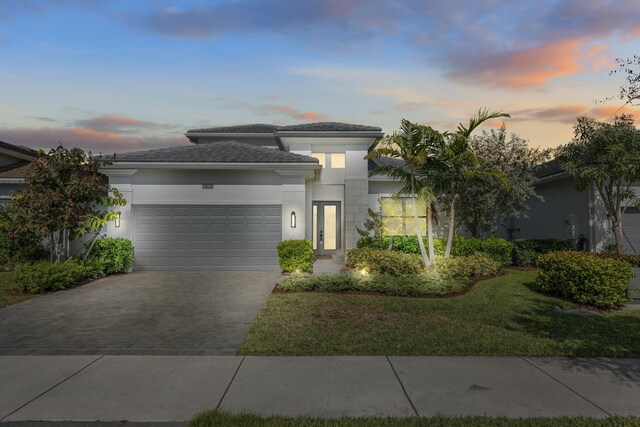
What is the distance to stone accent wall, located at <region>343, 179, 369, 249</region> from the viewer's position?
18.2 metres

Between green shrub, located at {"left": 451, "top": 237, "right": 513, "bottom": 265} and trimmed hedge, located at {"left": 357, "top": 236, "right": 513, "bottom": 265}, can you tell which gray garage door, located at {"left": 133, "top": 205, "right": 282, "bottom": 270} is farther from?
green shrub, located at {"left": 451, "top": 237, "right": 513, "bottom": 265}

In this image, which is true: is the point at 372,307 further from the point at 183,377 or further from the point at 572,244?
the point at 572,244

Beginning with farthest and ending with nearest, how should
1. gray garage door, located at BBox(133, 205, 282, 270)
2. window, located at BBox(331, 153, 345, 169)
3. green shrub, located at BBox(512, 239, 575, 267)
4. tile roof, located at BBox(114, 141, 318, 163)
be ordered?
window, located at BBox(331, 153, 345, 169), green shrub, located at BBox(512, 239, 575, 267), gray garage door, located at BBox(133, 205, 282, 270), tile roof, located at BBox(114, 141, 318, 163)

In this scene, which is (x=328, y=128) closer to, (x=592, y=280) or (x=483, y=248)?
(x=483, y=248)

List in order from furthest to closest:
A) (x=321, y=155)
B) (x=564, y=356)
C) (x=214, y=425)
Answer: (x=321, y=155), (x=564, y=356), (x=214, y=425)

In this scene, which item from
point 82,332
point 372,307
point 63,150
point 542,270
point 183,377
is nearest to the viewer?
point 183,377

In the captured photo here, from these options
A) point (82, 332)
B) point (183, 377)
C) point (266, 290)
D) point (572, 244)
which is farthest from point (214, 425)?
point (572, 244)

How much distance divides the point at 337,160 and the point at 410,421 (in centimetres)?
1547

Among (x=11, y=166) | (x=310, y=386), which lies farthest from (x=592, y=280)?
(x=11, y=166)

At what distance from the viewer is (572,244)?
16281mm

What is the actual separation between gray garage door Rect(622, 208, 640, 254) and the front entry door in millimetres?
11567

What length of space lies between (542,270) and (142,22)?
43.7 feet

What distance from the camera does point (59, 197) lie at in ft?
38.7

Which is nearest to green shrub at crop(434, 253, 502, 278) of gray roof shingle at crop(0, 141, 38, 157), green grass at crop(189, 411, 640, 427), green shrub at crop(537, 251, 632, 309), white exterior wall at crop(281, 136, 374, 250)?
green shrub at crop(537, 251, 632, 309)
